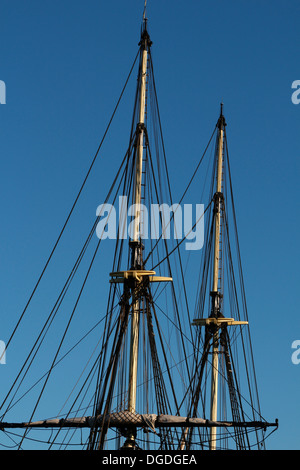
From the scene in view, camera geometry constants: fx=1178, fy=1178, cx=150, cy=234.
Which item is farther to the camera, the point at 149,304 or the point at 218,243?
the point at 218,243

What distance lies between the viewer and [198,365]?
84.5 metres

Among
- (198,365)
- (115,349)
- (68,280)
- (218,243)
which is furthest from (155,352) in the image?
(218,243)

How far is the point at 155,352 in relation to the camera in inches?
2768

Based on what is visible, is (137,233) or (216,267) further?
(216,267)

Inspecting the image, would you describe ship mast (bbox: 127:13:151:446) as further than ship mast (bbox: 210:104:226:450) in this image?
No

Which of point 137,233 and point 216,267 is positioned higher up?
point 216,267

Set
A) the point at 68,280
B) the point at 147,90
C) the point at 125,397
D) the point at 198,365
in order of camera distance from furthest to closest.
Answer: the point at 198,365 < the point at 147,90 < the point at 125,397 < the point at 68,280

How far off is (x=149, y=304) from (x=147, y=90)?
13.5 metres

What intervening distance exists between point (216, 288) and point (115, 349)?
20.0m

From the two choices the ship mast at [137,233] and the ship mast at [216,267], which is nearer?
the ship mast at [137,233]

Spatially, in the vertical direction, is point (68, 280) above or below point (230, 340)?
below
